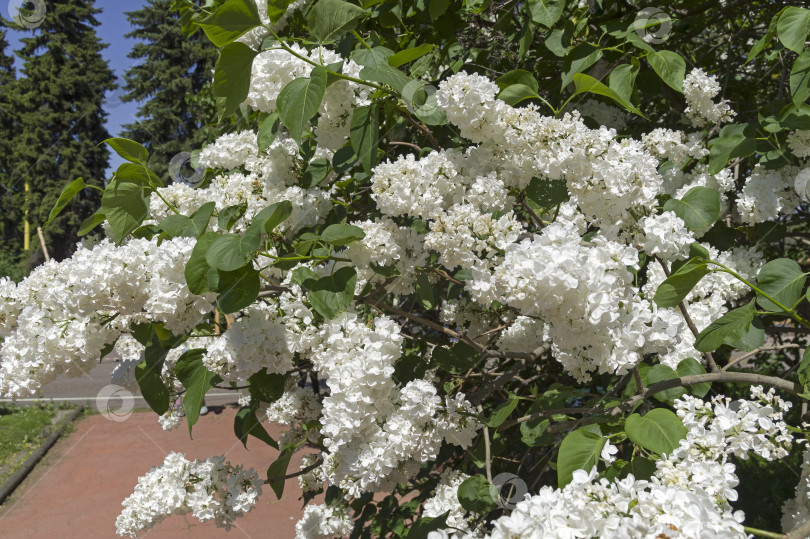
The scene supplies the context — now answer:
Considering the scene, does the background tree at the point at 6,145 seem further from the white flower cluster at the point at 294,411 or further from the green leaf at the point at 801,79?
the green leaf at the point at 801,79

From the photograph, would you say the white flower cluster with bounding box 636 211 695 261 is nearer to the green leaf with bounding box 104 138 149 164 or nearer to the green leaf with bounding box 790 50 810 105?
the green leaf with bounding box 790 50 810 105

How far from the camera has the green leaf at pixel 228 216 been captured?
1.98 m

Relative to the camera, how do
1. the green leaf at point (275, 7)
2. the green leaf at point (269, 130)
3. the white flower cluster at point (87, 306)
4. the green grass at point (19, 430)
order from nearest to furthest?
the white flower cluster at point (87, 306) → the green leaf at point (275, 7) → the green leaf at point (269, 130) → the green grass at point (19, 430)

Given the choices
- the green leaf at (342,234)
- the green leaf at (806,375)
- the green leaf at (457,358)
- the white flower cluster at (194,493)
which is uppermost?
the green leaf at (342,234)

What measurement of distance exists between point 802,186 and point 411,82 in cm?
147

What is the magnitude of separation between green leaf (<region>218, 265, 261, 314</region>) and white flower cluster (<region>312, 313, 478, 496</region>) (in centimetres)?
24

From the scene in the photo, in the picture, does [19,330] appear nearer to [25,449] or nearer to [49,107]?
[25,449]

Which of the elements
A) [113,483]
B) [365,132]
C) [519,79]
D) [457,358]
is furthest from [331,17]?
[113,483]

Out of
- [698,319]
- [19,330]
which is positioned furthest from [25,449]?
[698,319]

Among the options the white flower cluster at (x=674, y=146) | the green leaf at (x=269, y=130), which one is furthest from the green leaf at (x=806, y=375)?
the green leaf at (x=269, y=130)

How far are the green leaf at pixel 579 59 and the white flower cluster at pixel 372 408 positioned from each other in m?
1.18

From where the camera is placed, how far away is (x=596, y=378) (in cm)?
334

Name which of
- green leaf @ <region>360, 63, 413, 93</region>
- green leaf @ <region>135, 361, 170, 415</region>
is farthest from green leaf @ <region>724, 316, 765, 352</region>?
green leaf @ <region>135, 361, 170, 415</region>

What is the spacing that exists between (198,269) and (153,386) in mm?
637
